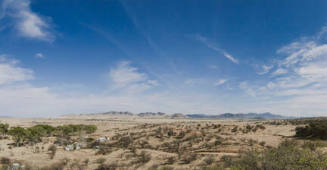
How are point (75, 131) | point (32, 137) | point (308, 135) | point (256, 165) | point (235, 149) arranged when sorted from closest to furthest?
point (256, 165), point (235, 149), point (308, 135), point (32, 137), point (75, 131)

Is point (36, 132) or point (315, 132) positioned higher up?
point (315, 132)

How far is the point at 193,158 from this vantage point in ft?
50.5

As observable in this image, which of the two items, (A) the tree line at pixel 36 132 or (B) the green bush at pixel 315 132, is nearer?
(B) the green bush at pixel 315 132

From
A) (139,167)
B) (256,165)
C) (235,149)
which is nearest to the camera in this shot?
(256,165)

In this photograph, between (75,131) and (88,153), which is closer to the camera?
(88,153)

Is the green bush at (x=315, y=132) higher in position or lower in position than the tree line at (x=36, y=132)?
higher

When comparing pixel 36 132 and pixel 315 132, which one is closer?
pixel 315 132

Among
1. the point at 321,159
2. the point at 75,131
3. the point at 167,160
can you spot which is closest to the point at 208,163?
the point at 167,160

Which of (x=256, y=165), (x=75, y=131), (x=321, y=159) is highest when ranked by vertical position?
(x=321, y=159)

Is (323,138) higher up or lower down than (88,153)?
higher up

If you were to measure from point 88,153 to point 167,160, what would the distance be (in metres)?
10.4

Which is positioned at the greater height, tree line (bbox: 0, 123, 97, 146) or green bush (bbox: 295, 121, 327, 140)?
green bush (bbox: 295, 121, 327, 140)

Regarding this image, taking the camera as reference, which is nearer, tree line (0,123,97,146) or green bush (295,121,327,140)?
green bush (295,121,327,140)

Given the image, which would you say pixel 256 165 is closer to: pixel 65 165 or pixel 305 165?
pixel 305 165
